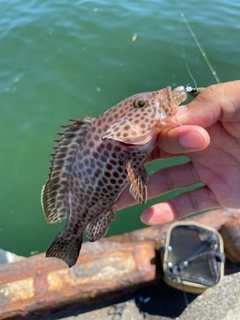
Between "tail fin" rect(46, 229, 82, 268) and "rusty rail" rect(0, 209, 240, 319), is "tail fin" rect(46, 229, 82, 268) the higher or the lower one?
the higher one

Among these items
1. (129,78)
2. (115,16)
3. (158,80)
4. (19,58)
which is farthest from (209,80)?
(19,58)

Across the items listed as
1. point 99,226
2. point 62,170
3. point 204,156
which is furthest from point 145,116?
point 99,226

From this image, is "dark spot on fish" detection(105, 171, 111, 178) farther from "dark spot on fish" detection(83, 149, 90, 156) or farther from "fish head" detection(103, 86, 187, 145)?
"fish head" detection(103, 86, 187, 145)

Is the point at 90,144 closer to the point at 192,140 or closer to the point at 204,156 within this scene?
the point at 192,140

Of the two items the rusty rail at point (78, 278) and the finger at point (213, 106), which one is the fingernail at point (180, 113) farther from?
the rusty rail at point (78, 278)

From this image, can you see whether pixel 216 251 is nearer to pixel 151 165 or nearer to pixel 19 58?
pixel 151 165

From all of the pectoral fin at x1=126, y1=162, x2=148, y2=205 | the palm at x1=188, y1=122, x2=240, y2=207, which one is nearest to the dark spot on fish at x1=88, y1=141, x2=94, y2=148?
the pectoral fin at x1=126, y1=162, x2=148, y2=205
